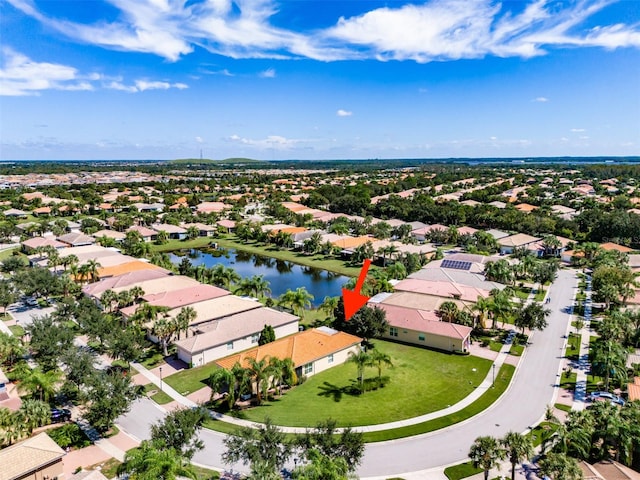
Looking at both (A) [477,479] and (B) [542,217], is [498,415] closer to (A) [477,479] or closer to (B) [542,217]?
(A) [477,479]

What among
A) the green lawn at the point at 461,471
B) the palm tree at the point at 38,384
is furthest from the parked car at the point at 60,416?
the green lawn at the point at 461,471

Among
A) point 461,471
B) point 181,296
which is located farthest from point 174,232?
point 461,471

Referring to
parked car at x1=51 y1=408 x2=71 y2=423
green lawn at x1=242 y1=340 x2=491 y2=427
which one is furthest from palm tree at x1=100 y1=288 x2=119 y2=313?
green lawn at x1=242 y1=340 x2=491 y2=427

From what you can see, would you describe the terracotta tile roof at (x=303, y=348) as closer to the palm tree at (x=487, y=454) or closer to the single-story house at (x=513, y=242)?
the palm tree at (x=487, y=454)

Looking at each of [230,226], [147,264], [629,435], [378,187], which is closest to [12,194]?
[230,226]

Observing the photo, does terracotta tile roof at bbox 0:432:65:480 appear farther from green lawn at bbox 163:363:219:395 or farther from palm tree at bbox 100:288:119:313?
palm tree at bbox 100:288:119:313

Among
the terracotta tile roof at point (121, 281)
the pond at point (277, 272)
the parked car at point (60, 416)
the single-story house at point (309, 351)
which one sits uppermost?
the terracotta tile roof at point (121, 281)
